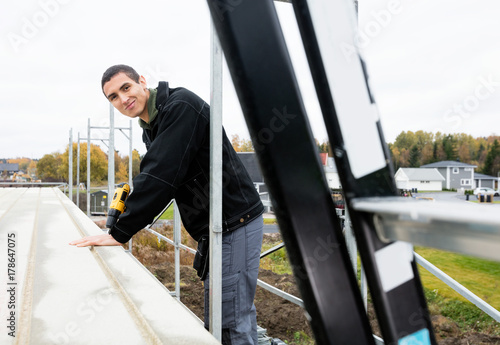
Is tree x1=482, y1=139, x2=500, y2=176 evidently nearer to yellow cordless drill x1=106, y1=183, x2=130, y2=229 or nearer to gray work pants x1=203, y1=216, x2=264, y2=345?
gray work pants x1=203, y1=216, x2=264, y2=345

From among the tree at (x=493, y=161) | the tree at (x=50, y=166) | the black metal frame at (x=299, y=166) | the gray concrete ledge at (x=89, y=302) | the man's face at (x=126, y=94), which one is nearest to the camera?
the black metal frame at (x=299, y=166)

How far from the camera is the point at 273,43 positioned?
496 millimetres

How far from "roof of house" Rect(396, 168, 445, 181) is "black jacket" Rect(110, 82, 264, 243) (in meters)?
0.89

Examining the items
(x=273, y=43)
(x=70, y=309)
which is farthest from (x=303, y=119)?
(x=70, y=309)

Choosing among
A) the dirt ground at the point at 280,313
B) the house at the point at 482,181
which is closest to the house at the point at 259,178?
the house at the point at 482,181

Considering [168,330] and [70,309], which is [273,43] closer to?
[168,330]

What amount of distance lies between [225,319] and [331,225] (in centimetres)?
143

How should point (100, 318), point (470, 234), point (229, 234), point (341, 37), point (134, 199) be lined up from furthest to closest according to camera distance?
point (229, 234)
point (134, 199)
point (100, 318)
point (341, 37)
point (470, 234)

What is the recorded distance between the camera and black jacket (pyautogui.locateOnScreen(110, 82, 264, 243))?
60.3 inches

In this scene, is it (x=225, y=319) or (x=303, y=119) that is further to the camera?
(x=225, y=319)

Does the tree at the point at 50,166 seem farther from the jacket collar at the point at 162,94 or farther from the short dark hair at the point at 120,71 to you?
the jacket collar at the point at 162,94

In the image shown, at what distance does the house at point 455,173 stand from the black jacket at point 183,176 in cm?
91

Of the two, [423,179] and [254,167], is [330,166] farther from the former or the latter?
[254,167]

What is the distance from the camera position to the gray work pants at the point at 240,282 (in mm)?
1774
